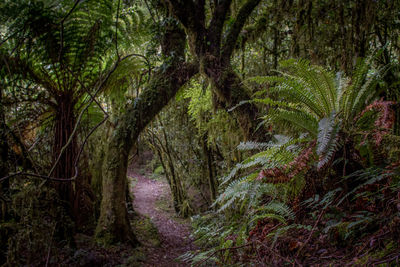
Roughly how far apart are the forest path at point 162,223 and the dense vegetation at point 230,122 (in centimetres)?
41

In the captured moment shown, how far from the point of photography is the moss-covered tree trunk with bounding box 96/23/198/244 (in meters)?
3.62

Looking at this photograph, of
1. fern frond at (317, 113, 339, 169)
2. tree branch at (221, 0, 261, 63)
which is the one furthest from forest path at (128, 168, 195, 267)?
tree branch at (221, 0, 261, 63)

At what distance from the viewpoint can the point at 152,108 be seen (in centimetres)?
387

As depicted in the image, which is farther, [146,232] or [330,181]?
[146,232]

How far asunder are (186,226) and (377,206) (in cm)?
503

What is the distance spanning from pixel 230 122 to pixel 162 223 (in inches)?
141

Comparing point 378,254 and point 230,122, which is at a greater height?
point 230,122

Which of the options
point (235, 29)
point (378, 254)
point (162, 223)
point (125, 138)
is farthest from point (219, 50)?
point (162, 223)

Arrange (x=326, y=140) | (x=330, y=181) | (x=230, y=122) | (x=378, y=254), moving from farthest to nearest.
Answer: (x=230, y=122)
(x=330, y=181)
(x=326, y=140)
(x=378, y=254)

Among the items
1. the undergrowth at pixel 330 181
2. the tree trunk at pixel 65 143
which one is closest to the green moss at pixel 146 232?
the tree trunk at pixel 65 143

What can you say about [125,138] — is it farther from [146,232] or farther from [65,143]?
[146,232]

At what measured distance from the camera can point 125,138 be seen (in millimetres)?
3789

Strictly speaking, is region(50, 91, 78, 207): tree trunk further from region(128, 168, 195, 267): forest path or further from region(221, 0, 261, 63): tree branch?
region(221, 0, 261, 63): tree branch

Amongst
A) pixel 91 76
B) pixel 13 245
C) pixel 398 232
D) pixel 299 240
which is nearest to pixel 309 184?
pixel 299 240
